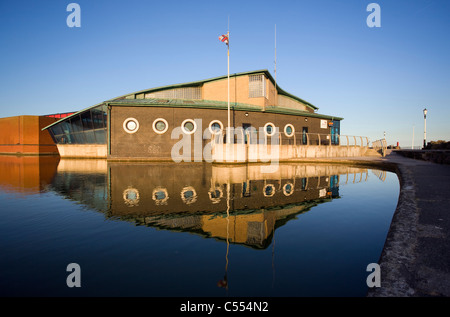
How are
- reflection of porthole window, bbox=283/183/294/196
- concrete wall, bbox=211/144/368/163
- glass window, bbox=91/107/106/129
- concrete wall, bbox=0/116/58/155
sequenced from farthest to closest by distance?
concrete wall, bbox=0/116/58/155 < glass window, bbox=91/107/106/129 < concrete wall, bbox=211/144/368/163 < reflection of porthole window, bbox=283/183/294/196

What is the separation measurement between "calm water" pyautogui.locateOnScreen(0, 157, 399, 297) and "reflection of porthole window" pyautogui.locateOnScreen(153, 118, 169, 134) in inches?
738

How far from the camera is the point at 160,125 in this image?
27031 mm

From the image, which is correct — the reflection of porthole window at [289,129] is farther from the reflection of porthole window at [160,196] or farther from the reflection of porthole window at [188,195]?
the reflection of porthole window at [160,196]

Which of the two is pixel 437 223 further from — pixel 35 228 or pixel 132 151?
pixel 132 151

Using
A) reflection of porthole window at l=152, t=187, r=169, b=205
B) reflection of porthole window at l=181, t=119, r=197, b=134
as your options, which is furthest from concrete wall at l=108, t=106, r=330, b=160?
reflection of porthole window at l=152, t=187, r=169, b=205

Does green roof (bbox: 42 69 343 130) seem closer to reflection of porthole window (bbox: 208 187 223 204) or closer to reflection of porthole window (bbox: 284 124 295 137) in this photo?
reflection of porthole window (bbox: 284 124 295 137)

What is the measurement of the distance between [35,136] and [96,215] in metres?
56.7

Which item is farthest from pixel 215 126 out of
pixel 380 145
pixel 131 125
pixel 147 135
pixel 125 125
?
pixel 380 145

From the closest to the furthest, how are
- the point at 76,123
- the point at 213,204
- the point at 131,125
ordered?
the point at 213,204 → the point at 131,125 → the point at 76,123

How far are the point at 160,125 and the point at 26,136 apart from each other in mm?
40738

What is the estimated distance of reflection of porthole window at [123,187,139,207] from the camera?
7.77 m

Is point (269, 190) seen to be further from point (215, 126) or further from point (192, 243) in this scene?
point (215, 126)

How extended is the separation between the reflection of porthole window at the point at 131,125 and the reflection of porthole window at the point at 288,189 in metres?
21.1

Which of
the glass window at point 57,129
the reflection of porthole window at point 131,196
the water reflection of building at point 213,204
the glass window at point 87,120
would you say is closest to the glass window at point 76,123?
the glass window at point 87,120
